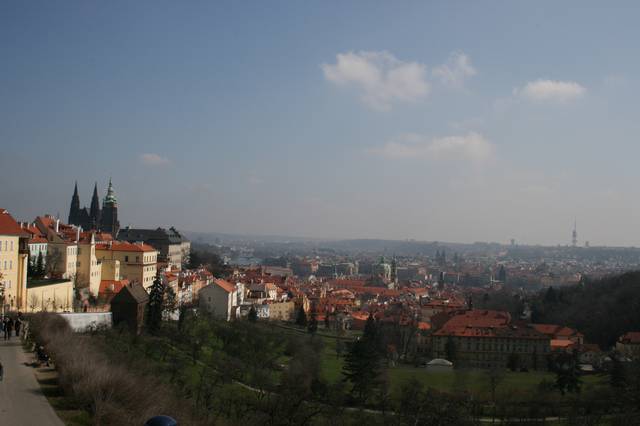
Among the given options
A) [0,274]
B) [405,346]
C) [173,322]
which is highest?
[0,274]

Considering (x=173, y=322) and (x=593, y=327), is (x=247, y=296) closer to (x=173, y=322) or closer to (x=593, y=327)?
(x=173, y=322)

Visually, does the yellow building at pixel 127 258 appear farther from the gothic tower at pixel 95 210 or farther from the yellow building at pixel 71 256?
the gothic tower at pixel 95 210

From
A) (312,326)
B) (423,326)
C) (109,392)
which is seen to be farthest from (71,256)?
(423,326)

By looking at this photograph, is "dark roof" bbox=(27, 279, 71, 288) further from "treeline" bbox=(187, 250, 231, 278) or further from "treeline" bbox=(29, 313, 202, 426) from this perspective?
"treeline" bbox=(187, 250, 231, 278)

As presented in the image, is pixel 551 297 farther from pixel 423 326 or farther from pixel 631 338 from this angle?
pixel 423 326

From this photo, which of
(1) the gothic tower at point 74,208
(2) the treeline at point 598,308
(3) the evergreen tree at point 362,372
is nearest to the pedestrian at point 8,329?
(3) the evergreen tree at point 362,372

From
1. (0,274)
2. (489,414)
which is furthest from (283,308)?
(0,274)
